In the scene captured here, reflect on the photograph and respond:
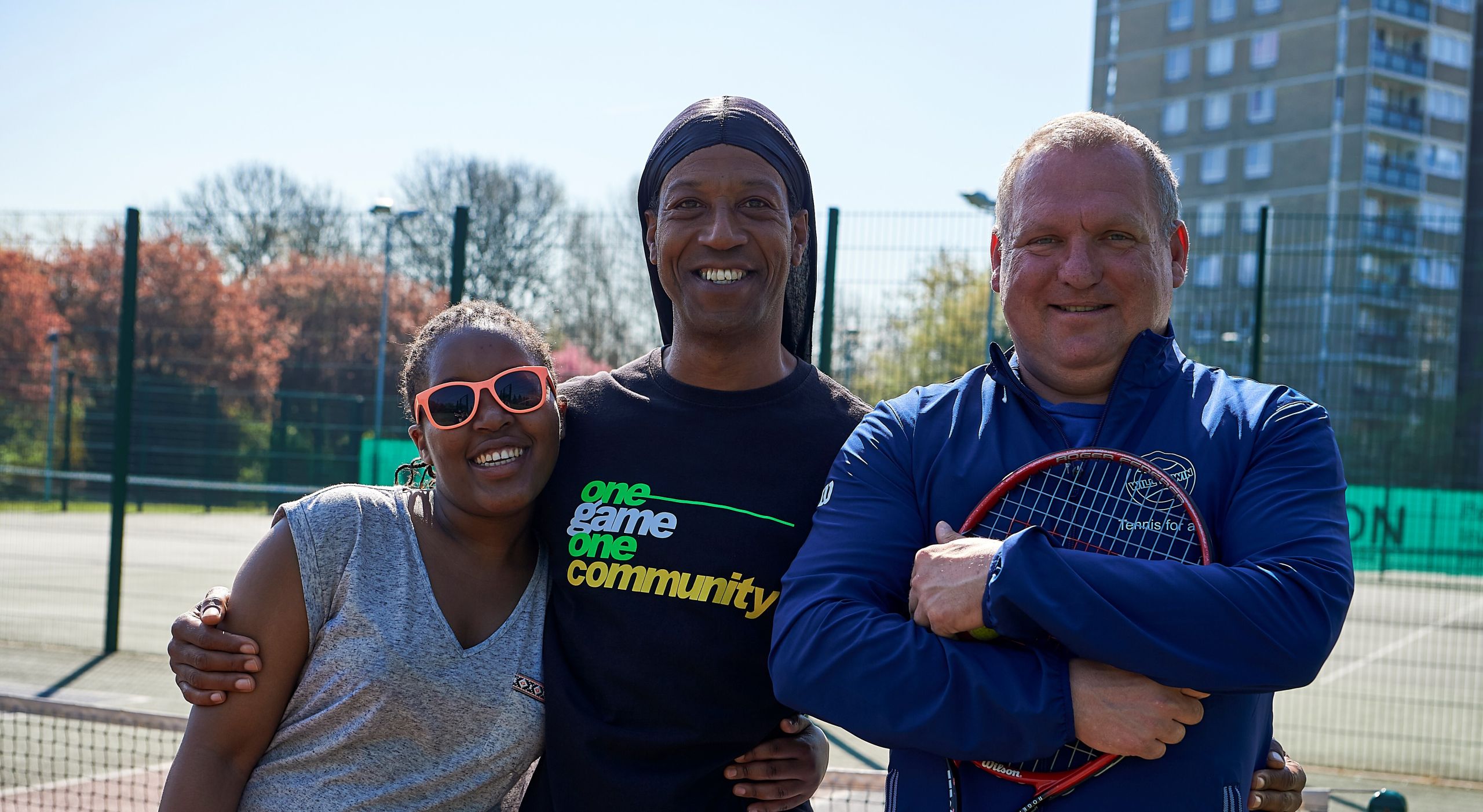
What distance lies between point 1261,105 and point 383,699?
6180cm

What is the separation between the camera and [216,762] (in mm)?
2586

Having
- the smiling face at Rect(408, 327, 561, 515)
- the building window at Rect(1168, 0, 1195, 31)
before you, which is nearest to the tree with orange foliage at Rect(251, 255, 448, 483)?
the smiling face at Rect(408, 327, 561, 515)

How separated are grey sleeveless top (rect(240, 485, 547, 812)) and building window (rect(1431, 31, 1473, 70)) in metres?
64.5

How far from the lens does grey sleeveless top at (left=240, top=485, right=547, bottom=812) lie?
8.54 ft

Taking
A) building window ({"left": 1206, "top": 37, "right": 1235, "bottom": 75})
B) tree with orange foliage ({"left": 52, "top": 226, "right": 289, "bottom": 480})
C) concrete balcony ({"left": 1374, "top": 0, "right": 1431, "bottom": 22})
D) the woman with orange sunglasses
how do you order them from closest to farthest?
the woman with orange sunglasses
tree with orange foliage ({"left": 52, "top": 226, "right": 289, "bottom": 480})
concrete balcony ({"left": 1374, "top": 0, "right": 1431, "bottom": 22})
building window ({"left": 1206, "top": 37, "right": 1235, "bottom": 75})

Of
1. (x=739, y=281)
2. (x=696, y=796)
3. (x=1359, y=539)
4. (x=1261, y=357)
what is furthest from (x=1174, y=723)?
(x=1359, y=539)

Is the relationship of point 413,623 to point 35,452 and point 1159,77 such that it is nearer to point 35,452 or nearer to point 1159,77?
point 35,452

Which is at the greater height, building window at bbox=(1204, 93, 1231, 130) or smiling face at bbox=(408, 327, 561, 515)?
building window at bbox=(1204, 93, 1231, 130)

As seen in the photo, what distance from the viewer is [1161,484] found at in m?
2.21

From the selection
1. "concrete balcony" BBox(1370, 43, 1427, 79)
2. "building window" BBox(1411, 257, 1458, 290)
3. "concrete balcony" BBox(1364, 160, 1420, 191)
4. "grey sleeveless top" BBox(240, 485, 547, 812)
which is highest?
"concrete balcony" BBox(1370, 43, 1427, 79)

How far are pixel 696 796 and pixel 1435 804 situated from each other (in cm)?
620

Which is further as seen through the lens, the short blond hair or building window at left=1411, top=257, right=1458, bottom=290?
building window at left=1411, top=257, right=1458, bottom=290

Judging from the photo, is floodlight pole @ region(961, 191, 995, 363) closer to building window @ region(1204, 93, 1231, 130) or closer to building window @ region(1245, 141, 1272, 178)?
building window @ region(1245, 141, 1272, 178)

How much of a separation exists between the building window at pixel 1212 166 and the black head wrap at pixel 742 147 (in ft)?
198
